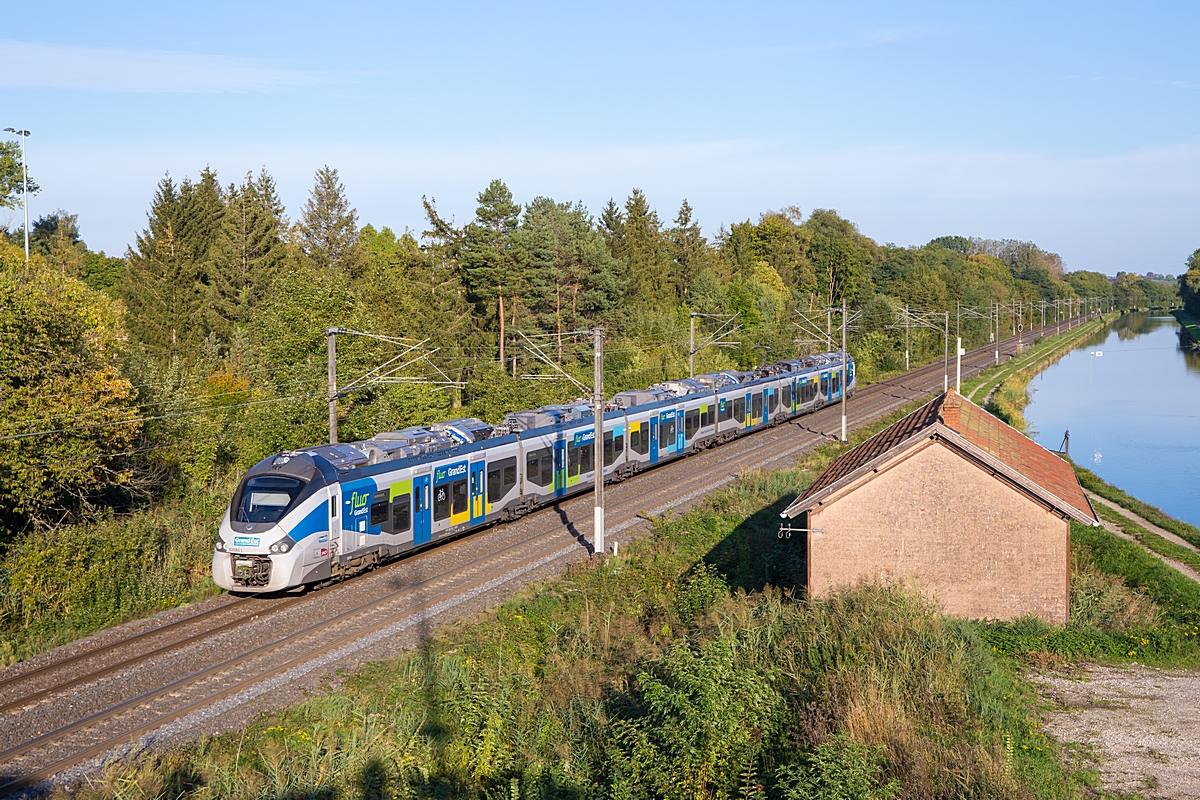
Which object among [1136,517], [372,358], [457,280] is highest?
[457,280]

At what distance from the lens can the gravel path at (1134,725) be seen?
38.0 ft

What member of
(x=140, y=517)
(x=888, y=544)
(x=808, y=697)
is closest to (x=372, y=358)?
(x=140, y=517)

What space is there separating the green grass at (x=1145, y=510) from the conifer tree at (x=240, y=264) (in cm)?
4371

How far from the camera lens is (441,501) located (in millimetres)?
24422

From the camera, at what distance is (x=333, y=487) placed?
67.4 ft

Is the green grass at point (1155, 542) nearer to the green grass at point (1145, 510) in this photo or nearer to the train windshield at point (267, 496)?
the green grass at point (1145, 510)

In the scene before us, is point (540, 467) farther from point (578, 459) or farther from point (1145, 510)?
point (1145, 510)

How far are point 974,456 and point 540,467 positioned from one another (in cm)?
1457

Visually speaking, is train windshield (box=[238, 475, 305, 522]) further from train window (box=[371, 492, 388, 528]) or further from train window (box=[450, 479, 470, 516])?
train window (box=[450, 479, 470, 516])

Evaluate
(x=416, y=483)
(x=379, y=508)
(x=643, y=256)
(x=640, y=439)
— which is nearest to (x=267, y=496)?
(x=379, y=508)

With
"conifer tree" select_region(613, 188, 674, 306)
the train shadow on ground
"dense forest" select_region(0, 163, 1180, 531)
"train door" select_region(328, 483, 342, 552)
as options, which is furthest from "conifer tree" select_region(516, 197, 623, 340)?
"train door" select_region(328, 483, 342, 552)

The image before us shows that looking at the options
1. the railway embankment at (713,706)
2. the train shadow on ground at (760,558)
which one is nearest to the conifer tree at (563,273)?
the train shadow on ground at (760,558)

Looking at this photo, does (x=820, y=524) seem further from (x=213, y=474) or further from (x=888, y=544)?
(x=213, y=474)

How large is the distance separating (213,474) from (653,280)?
52.8m
